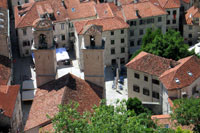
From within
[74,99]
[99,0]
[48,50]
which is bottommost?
[74,99]

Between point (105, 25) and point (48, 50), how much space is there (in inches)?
1288

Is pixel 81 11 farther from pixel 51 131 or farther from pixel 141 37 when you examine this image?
pixel 51 131

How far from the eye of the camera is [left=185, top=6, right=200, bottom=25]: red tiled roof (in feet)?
324

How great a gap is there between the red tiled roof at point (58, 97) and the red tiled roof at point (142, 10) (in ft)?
121

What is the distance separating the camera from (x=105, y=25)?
295ft

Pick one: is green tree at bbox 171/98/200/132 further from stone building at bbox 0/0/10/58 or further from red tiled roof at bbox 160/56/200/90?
stone building at bbox 0/0/10/58

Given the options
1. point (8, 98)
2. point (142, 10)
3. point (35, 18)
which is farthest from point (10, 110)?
point (142, 10)

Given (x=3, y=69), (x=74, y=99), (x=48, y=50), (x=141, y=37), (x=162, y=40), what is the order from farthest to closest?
(x=141, y=37), (x=162, y=40), (x=3, y=69), (x=48, y=50), (x=74, y=99)

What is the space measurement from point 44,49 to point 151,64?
2135cm

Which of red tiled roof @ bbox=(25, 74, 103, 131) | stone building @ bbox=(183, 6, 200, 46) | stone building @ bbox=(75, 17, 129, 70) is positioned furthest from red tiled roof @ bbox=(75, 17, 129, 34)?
red tiled roof @ bbox=(25, 74, 103, 131)

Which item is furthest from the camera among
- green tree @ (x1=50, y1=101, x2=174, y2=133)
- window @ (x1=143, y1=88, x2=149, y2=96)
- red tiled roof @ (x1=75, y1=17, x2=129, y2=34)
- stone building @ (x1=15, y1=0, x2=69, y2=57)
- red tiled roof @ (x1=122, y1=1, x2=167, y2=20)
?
red tiled roof @ (x1=122, y1=1, x2=167, y2=20)

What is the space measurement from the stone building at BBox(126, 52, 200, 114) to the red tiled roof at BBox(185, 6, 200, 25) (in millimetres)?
27328

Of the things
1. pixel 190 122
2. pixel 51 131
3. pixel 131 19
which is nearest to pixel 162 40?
pixel 131 19

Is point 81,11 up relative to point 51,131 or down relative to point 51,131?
up
